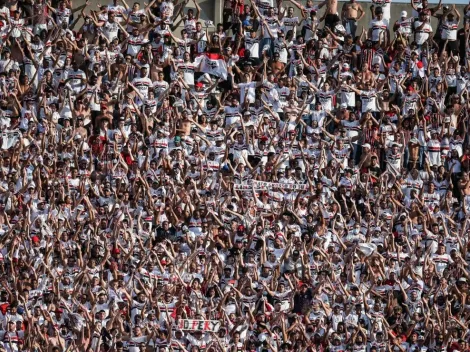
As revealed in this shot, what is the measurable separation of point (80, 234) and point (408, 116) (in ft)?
21.5

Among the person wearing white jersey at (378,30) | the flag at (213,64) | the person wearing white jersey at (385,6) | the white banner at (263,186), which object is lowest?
the white banner at (263,186)

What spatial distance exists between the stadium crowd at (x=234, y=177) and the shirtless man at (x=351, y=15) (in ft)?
0.12

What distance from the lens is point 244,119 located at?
126ft

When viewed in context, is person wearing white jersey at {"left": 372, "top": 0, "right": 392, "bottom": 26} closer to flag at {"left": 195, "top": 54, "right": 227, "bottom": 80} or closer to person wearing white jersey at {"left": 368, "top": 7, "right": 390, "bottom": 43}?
person wearing white jersey at {"left": 368, "top": 7, "right": 390, "bottom": 43}

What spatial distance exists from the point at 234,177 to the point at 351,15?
427 centimetres

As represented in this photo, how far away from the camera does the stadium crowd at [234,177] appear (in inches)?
1407

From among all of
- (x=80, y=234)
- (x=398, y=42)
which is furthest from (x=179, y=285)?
(x=398, y=42)

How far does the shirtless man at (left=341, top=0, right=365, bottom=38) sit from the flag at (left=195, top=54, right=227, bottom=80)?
8.47 feet

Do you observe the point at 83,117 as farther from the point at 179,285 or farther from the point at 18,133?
the point at 179,285

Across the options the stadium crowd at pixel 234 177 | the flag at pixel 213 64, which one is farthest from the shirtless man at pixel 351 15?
the flag at pixel 213 64

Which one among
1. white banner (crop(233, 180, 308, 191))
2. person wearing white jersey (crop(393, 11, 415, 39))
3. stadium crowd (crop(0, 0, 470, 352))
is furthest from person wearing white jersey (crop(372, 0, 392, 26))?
white banner (crop(233, 180, 308, 191))

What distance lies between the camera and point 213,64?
39.1m

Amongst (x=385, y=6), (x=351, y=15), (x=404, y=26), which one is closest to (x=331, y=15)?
(x=351, y=15)

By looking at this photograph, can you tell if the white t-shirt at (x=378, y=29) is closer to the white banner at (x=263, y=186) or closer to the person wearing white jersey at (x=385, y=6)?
the person wearing white jersey at (x=385, y=6)
